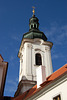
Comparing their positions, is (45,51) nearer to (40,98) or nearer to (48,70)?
(48,70)

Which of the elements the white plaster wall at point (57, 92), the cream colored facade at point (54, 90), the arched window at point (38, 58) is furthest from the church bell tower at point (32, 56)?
the white plaster wall at point (57, 92)

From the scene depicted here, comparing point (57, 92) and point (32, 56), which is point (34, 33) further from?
point (57, 92)

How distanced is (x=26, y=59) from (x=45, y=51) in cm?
283

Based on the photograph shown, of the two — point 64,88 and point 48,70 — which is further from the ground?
point 48,70

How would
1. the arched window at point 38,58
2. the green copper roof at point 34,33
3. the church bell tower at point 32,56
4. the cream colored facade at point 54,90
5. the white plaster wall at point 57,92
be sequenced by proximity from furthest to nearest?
the green copper roof at point 34,33 → the arched window at point 38,58 → the church bell tower at point 32,56 → the cream colored facade at point 54,90 → the white plaster wall at point 57,92

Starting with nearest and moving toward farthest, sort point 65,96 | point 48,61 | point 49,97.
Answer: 1. point 65,96
2. point 49,97
3. point 48,61

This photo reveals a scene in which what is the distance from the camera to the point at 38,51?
71.6ft

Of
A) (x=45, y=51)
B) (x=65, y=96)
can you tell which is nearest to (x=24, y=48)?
(x=45, y=51)

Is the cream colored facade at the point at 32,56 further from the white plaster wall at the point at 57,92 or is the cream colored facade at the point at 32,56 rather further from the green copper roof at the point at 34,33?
the white plaster wall at the point at 57,92

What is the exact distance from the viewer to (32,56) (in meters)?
21.1

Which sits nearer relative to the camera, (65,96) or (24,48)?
(65,96)

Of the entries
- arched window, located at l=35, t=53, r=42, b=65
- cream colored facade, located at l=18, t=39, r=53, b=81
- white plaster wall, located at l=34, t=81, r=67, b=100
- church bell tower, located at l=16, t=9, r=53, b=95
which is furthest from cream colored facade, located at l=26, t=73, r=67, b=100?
arched window, located at l=35, t=53, r=42, b=65

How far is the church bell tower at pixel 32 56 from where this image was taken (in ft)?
62.8

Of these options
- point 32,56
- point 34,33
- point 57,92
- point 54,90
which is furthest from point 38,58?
point 57,92
